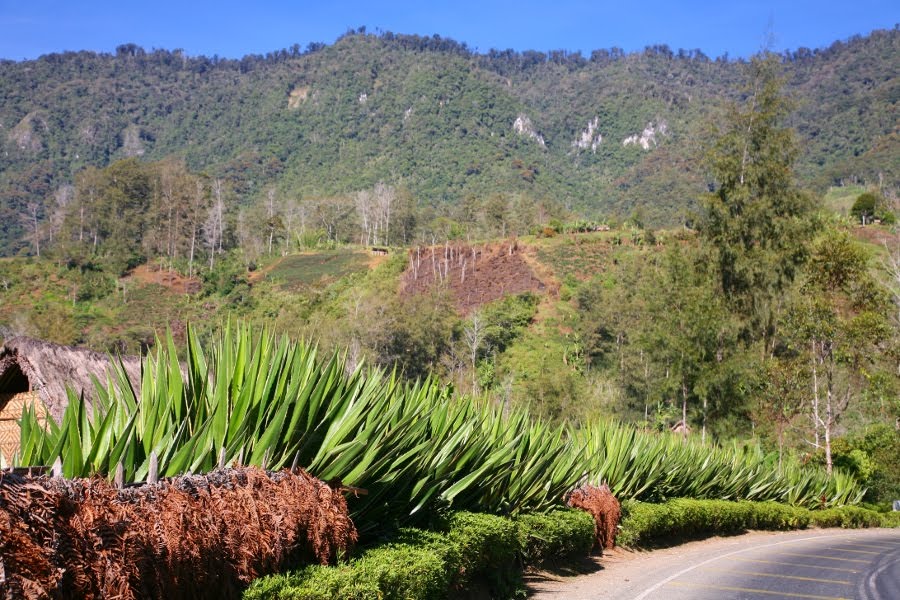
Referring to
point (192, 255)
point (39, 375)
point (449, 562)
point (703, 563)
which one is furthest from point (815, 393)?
point (192, 255)

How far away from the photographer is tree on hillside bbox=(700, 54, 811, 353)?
29.7 m

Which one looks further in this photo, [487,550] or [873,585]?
[873,585]

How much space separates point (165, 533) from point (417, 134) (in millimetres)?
162315

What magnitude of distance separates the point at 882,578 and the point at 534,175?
140 m

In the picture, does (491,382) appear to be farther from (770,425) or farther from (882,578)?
(882,578)

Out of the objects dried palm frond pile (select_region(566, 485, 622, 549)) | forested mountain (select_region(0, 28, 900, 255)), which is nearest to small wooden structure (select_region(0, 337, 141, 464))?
dried palm frond pile (select_region(566, 485, 622, 549))

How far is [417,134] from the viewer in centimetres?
16250

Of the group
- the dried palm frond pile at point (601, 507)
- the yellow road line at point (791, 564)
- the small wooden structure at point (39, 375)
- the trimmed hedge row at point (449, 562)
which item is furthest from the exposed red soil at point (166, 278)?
the trimmed hedge row at point (449, 562)

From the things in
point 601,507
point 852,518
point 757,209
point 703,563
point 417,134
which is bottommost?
point 852,518

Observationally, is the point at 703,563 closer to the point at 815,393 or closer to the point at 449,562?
the point at 449,562

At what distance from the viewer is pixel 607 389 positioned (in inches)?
1559

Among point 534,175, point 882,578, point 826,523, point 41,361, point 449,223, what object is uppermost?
point 534,175

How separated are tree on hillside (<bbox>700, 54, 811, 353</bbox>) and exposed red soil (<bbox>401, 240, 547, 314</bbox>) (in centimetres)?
3046

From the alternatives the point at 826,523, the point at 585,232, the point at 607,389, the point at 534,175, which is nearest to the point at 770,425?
the point at 826,523
